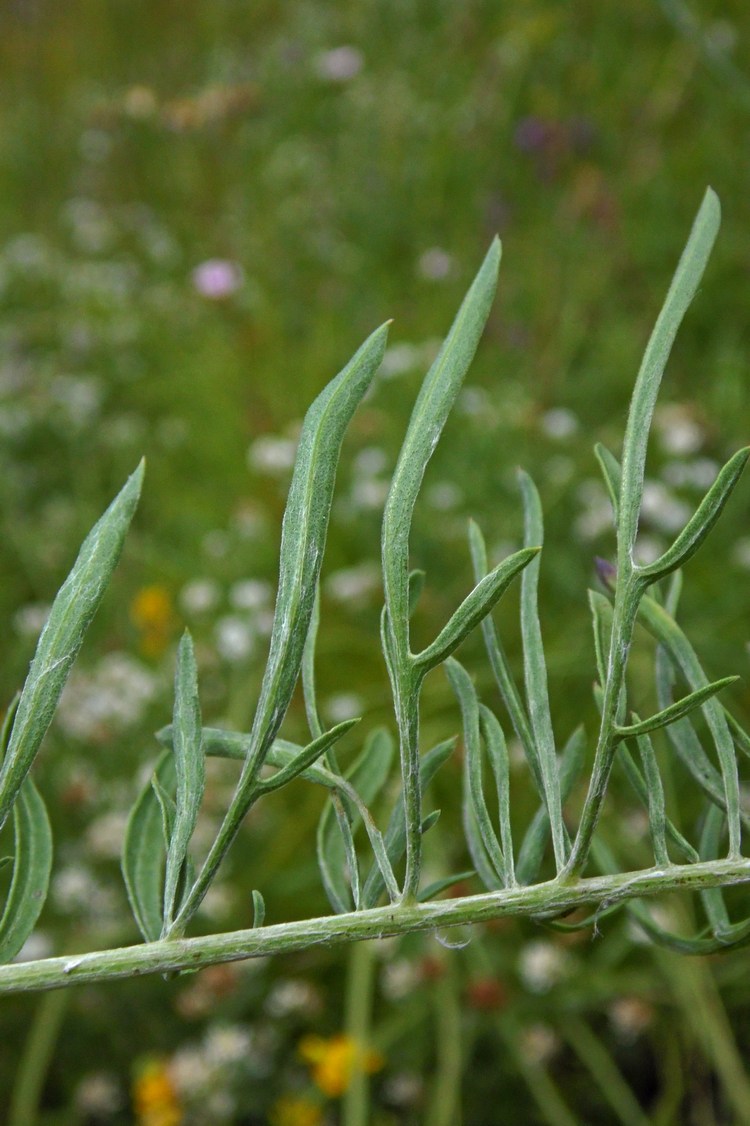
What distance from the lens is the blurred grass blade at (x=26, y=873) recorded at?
1.06ft

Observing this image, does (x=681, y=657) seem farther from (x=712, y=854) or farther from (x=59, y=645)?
Answer: (x=59, y=645)

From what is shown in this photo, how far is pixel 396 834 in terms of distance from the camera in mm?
371

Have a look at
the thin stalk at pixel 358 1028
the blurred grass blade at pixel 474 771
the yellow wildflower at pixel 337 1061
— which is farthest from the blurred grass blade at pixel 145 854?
the yellow wildflower at pixel 337 1061

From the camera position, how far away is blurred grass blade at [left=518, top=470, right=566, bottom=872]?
0.33 m

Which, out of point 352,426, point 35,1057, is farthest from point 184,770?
point 352,426

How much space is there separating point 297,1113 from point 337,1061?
0.29ft

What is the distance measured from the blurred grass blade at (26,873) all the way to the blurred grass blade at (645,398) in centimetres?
20

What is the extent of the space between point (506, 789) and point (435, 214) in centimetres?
249

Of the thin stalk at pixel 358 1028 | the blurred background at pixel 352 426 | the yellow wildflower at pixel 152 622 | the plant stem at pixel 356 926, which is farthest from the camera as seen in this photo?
the yellow wildflower at pixel 152 622

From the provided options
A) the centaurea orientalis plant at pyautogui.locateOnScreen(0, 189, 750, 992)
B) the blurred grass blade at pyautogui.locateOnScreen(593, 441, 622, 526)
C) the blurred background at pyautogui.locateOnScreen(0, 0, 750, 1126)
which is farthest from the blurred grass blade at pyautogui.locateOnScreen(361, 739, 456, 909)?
the blurred background at pyautogui.locateOnScreen(0, 0, 750, 1126)

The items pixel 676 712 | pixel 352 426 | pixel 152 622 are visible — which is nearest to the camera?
pixel 676 712

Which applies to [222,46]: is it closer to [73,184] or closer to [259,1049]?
[73,184]

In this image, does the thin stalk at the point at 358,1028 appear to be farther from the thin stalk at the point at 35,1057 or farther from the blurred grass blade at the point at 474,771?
the blurred grass blade at the point at 474,771

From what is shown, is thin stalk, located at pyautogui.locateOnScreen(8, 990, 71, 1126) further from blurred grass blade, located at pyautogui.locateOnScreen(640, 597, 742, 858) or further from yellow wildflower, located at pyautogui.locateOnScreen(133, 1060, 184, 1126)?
blurred grass blade, located at pyautogui.locateOnScreen(640, 597, 742, 858)
